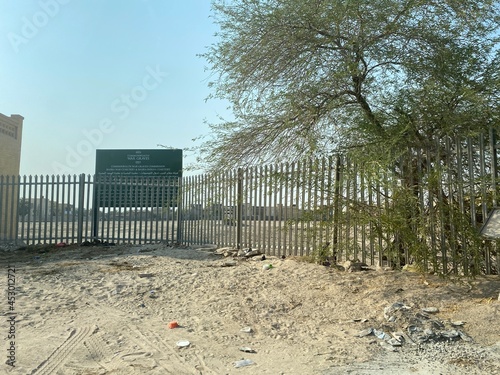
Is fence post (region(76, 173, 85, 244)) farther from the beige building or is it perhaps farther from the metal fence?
the metal fence

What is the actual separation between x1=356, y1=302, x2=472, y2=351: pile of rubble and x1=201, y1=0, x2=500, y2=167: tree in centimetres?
245

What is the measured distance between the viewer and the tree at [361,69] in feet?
23.2

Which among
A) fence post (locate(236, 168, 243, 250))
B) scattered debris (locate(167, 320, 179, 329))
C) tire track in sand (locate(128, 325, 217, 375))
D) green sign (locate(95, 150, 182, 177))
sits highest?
green sign (locate(95, 150, 182, 177))

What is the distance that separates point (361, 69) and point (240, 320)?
4.72 m

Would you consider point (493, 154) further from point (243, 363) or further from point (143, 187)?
point (143, 187)

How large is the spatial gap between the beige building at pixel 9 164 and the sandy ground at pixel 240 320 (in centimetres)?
688

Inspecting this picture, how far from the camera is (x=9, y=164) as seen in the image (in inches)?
663

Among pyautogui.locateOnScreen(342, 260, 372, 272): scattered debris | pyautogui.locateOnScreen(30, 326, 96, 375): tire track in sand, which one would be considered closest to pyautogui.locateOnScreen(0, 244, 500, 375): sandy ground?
pyautogui.locateOnScreen(30, 326, 96, 375): tire track in sand

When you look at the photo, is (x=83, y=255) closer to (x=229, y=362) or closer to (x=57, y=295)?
(x=57, y=295)

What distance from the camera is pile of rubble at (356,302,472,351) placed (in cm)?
471

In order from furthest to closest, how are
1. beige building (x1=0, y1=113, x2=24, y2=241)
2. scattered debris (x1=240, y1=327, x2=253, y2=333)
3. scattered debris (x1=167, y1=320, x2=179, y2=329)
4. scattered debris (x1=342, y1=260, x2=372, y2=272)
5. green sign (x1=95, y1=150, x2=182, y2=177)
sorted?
green sign (x1=95, y1=150, x2=182, y2=177)
beige building (x1=0, y1=113, x2=24, y2=241)
scattered debris (x1=342, y1=260, x2=372, y2=272)
scattered debris (x1=167, y1=320, x2=179, y2=329)
scattered debris (x1=240, y1=327, x2=253, y2=333)

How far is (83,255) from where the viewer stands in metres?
11.5

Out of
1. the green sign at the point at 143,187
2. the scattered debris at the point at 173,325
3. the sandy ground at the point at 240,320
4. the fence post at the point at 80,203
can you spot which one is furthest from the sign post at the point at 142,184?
the scattered debris at the point at 173,325

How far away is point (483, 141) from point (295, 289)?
335cm
